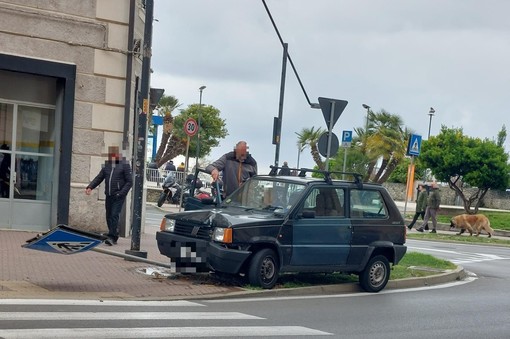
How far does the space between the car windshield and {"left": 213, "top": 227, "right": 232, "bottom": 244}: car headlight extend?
3.56 feet

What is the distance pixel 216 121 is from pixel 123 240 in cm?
6461

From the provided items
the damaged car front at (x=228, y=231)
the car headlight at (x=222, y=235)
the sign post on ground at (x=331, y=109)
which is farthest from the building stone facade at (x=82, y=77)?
the car headlight at (x=222, y=235)

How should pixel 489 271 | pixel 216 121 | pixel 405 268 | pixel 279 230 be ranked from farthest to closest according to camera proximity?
pixel 216 121 → pixel 489 271 → pixel 405 268 → pixel 279 230

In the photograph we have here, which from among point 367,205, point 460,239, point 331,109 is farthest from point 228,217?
point 460,239

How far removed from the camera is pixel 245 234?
12070 millimetres

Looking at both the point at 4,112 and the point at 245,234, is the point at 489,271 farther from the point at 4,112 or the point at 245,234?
the point at 4,112

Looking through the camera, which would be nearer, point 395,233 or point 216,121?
point 395,233

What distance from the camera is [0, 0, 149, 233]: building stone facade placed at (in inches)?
674

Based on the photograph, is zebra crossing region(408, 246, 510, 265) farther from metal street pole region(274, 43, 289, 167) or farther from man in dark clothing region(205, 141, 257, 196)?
man in dark clothing region(205, 141, 257, 196)

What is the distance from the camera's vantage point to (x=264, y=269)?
40.7 feet

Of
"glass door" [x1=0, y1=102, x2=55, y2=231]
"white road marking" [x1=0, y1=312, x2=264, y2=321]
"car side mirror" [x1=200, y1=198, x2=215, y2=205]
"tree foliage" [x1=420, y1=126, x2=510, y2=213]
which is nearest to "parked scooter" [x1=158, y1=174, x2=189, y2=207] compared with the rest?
"tree foliage" [x1=420, y1=126, x2=510, y2=213]

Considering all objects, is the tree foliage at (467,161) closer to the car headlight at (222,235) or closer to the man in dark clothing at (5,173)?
the man in dark clothing at (5,173)

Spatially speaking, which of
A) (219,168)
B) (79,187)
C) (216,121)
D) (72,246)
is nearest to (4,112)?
(79,187)

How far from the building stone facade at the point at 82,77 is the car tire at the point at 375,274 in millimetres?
5679
